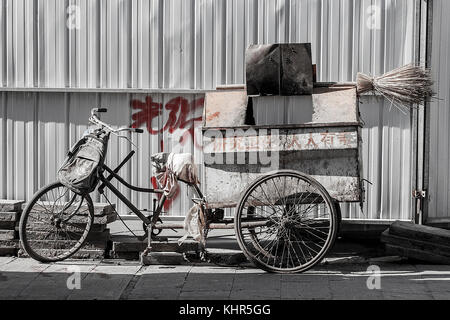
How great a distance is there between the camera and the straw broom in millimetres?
7824

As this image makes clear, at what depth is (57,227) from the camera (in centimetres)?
811

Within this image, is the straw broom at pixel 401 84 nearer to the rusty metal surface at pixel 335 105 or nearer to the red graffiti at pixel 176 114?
the rusty metal surface at pixel 335 105

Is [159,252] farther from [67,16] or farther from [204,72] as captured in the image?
[67,16]

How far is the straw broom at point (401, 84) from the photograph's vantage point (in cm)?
782

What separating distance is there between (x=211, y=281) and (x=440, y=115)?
3.36m

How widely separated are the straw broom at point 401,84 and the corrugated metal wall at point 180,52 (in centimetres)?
104

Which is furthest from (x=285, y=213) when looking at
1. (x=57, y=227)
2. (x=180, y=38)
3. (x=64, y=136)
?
(x=64, y=136)

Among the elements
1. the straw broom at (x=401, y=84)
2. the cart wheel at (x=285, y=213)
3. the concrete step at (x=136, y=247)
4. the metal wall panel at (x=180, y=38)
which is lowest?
the concrete step at (x=136, y=247)

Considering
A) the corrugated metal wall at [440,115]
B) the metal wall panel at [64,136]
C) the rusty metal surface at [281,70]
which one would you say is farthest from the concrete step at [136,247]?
the corrugated metal wall at [440,115]

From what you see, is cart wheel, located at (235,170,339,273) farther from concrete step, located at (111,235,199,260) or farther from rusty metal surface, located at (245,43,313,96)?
rusty metal surface, located at (245,43,313,96)

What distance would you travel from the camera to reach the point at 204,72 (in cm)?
906

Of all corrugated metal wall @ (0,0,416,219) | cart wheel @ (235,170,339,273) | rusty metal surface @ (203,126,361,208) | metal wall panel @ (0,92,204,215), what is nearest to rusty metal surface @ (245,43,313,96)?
rusty metal surface @ (203,126,361,208)

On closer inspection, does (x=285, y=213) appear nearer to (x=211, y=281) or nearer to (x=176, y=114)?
(x=211, y=281)
